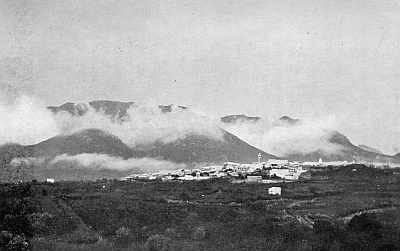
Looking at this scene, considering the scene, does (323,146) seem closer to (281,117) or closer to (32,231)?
(281,117)

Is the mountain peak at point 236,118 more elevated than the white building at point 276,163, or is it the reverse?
the mountain peak at point 236,118

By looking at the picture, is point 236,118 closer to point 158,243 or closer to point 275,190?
point 275,190

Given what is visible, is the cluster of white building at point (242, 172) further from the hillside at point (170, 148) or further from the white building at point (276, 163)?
the hillside at point (170, 148)

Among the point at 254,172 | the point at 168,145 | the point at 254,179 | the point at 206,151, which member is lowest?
the point at 254,179

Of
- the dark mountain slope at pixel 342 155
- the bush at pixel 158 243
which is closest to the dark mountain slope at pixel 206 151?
the dark mountain slope at pixel 342 155

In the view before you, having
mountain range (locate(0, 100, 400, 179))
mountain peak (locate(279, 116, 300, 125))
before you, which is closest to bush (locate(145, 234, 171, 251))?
mountain range (locate(0, 100, 400, 179))

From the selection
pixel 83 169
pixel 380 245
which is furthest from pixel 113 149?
pixel 380 245

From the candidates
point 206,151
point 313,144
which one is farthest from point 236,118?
point 313,144

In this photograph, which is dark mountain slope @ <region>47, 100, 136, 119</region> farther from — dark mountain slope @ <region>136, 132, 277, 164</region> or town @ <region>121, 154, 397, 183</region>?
town @ <region>121, 154, 397, 183</region>

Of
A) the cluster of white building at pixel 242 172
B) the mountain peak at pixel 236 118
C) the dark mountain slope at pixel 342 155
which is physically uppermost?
the mountain peak at pixel 236 118
